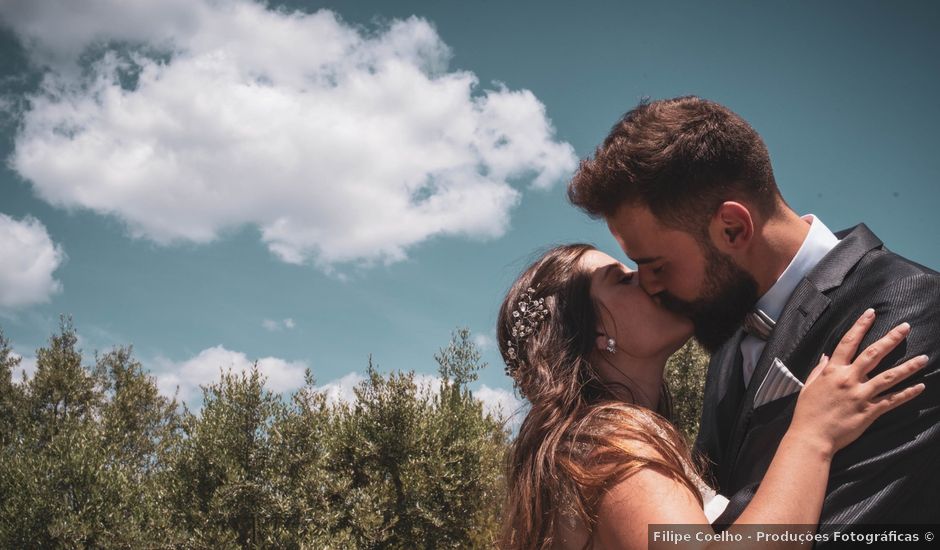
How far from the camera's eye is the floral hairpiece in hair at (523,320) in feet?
13.9

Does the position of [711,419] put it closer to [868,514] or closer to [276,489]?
[868,514]

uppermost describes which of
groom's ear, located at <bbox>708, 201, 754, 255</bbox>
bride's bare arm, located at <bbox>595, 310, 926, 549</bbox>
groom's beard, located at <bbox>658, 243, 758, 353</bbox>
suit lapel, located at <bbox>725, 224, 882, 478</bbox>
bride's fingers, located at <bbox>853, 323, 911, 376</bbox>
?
groom's ear, located at <bbox>708, 201, 754, 255</bbox>

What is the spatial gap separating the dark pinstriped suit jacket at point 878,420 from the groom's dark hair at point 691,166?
627 mm

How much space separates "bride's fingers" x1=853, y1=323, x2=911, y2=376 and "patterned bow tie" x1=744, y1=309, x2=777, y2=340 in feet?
3.04

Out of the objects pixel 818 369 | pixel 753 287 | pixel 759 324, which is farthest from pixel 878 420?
pixel 753 287

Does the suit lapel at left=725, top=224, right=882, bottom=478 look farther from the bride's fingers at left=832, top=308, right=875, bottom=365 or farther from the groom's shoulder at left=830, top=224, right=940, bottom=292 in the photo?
the bride's fingers at left=832, top=308, right=875, bottom=365

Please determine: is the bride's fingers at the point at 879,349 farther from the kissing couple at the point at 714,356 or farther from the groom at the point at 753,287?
the groom at the point at 753,287

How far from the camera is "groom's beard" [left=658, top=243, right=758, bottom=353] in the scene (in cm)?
391

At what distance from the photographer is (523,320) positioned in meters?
4.31

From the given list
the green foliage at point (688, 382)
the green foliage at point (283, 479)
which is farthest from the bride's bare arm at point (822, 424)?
the green foliage at point (688, 382)

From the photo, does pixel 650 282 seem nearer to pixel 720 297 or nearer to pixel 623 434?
pixel 720 297

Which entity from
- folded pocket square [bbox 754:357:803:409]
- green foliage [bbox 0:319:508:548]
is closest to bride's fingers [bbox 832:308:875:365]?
folded pocket square [bbox 754:357:803:409]

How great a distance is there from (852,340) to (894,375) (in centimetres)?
24

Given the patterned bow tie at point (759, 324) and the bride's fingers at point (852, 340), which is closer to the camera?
the bride's fingers at point (852, 340)
